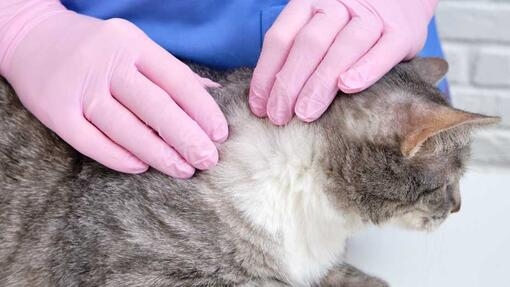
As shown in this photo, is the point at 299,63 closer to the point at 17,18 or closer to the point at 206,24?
the point at 206,24

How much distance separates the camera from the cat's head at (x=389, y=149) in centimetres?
81

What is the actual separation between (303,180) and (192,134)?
15 cm

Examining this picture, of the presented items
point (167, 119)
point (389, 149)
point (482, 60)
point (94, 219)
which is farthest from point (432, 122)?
point (482, 60)

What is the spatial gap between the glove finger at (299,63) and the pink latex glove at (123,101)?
8 centimetres

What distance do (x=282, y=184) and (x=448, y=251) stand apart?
0.37m

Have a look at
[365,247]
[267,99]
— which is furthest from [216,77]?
[365,247]

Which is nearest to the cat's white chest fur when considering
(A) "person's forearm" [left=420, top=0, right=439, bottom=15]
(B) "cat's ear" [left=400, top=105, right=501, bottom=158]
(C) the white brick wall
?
(B) "cat's ear" [left=400, top=105, right=501, bottom=158]

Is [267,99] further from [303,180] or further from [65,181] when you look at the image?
[65,181]

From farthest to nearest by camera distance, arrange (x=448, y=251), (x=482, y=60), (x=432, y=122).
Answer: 1. (x=482, y=60)
2. (x=448, y=251)
3. (x=432, y=122)

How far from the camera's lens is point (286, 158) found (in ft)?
2.85

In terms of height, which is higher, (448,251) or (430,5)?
(430,5)

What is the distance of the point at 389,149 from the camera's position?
0.83 meters

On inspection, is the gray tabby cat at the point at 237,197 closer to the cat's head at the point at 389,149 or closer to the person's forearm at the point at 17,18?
the cat's head at the point at 389,149

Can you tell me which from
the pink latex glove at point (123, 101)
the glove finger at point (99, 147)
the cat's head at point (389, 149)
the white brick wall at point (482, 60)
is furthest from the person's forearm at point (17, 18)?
the white brick wall at point (482, 60)
